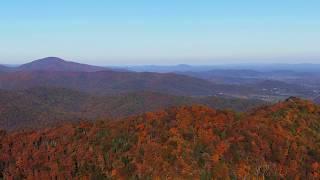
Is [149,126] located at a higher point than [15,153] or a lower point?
higher

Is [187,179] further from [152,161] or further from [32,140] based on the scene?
[32,140]

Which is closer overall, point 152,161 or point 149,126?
point 152,161

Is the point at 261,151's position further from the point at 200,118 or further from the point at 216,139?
the point at 200,118

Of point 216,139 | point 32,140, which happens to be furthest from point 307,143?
point 32,140

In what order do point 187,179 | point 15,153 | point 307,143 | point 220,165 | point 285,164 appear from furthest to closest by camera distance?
point 15,153
point 307,143
point 285,164
point 220,165
point 187,179

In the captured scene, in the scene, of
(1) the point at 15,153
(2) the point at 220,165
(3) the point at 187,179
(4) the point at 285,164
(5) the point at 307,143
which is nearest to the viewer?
(3) the point at 187,179

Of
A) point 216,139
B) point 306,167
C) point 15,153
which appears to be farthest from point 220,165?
point 15,153
